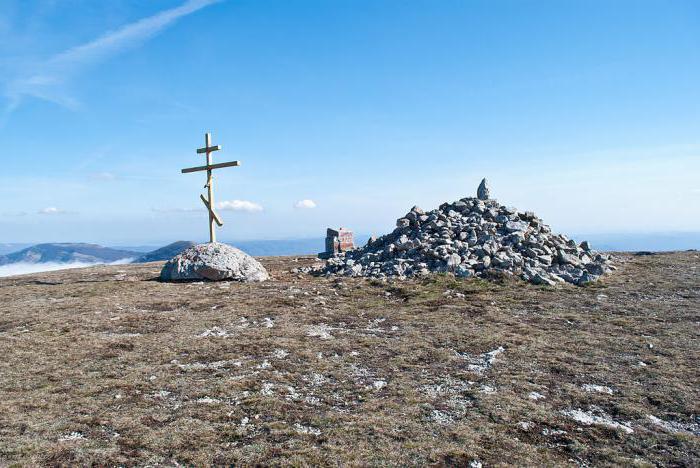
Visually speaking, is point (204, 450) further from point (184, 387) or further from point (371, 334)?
point (371, 334)

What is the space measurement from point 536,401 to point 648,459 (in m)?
1.84

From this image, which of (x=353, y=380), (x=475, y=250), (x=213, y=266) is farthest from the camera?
(x=475, y=250)

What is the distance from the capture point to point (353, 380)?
834cm

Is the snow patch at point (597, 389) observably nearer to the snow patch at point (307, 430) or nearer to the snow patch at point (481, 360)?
the snow patch at point (481, 360)

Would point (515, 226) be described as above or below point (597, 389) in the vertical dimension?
above

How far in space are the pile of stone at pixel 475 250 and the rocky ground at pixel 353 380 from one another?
3330 millimetres

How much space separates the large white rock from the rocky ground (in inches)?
157

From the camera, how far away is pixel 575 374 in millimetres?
8641

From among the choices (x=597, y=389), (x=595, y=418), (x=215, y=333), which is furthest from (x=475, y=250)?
(x=595, y=418)

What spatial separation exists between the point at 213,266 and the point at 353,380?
12.8 m

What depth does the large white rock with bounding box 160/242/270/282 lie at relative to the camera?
64.6ft

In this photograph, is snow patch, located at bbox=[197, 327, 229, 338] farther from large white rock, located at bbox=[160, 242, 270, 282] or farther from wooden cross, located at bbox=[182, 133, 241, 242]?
wooden cross, located at bbox=[182, 133, 241, 242]

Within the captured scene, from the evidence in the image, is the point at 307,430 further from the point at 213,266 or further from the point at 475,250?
the point at 475,250

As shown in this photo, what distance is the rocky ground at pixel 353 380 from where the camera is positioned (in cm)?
598
